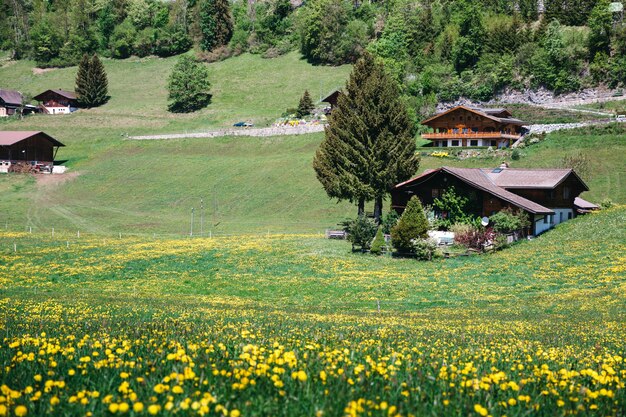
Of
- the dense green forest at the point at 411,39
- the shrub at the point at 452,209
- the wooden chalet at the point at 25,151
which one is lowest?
the shrub at the point at 452,209

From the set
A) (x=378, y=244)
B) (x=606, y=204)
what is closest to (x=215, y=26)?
(x=606, y=204)

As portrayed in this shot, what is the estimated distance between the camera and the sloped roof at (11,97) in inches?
5305

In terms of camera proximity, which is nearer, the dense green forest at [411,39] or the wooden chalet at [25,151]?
the wooden chalet at [25,151]

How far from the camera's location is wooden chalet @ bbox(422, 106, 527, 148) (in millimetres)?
95500

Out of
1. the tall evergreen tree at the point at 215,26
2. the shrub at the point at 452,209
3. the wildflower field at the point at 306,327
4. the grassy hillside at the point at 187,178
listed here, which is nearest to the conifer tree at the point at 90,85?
the grassy hillside at the point at 187,178

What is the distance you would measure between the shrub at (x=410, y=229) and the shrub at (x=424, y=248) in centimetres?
61

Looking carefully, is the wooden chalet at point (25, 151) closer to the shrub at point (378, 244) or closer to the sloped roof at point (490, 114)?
the sloped roof at point (490, 114)

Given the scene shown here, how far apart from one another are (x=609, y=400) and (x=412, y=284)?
2667cm

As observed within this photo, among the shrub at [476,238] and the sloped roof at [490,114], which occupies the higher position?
the sloped roof at [490,114]

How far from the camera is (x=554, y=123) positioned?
95812mm

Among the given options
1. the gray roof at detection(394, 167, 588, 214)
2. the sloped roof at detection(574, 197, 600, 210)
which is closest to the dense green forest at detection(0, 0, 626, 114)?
the sloped roof at detection(574, 197, 600, 210)

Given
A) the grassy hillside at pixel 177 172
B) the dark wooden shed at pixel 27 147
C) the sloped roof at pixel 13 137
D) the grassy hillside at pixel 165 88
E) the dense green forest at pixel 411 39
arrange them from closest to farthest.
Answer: the grassy hillside at pixel 177 172, the sloped roof at pixel 13 137, the dark wooden shed at pixel 27 147, the dense green forest at pixel 411 39, the grassy hillside at pixel 165 88

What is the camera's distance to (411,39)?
150500mm

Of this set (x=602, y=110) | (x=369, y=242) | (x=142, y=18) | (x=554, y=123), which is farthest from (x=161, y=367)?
(x=142, y=18)
